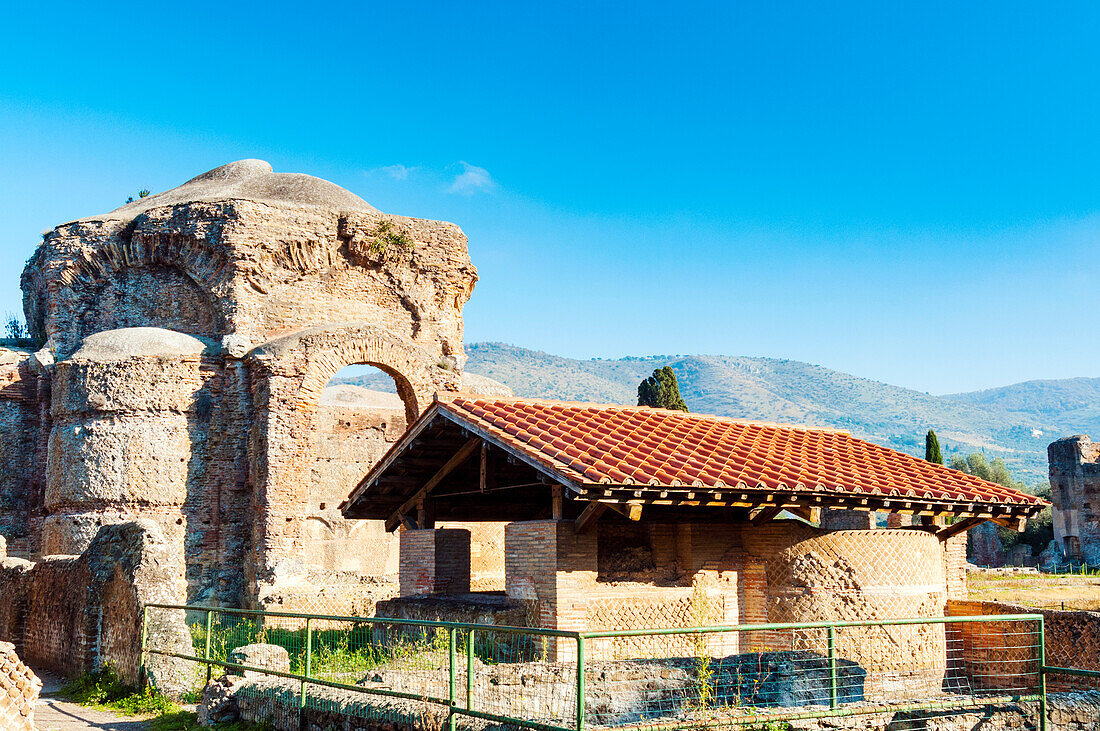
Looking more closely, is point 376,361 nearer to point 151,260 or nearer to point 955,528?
point 151,260

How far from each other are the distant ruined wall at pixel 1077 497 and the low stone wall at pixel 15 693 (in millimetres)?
43615

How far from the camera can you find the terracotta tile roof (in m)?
11.2

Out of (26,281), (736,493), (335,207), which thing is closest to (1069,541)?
(335,207)

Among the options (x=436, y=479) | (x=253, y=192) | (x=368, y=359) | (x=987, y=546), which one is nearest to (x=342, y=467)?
(x=368, y=359)

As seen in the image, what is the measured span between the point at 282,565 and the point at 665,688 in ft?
42.4

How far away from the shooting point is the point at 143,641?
12375mm

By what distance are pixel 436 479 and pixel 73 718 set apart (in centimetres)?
562

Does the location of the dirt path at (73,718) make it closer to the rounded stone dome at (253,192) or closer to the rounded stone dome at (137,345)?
the rounded stone dome at (137,345)

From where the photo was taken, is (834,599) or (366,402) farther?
(366,402)

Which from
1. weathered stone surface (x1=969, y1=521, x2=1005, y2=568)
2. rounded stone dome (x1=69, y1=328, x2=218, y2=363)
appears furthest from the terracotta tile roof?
weathered stone surface (x1=969, y1=521, x2=1005, y2=568)

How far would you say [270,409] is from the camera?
21.4m

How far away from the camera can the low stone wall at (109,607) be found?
41.0 feet

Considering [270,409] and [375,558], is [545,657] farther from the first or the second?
[375,558]

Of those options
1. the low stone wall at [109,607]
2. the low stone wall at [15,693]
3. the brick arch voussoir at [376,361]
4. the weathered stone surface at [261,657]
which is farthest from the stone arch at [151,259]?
the low stone wall at [15,693]
